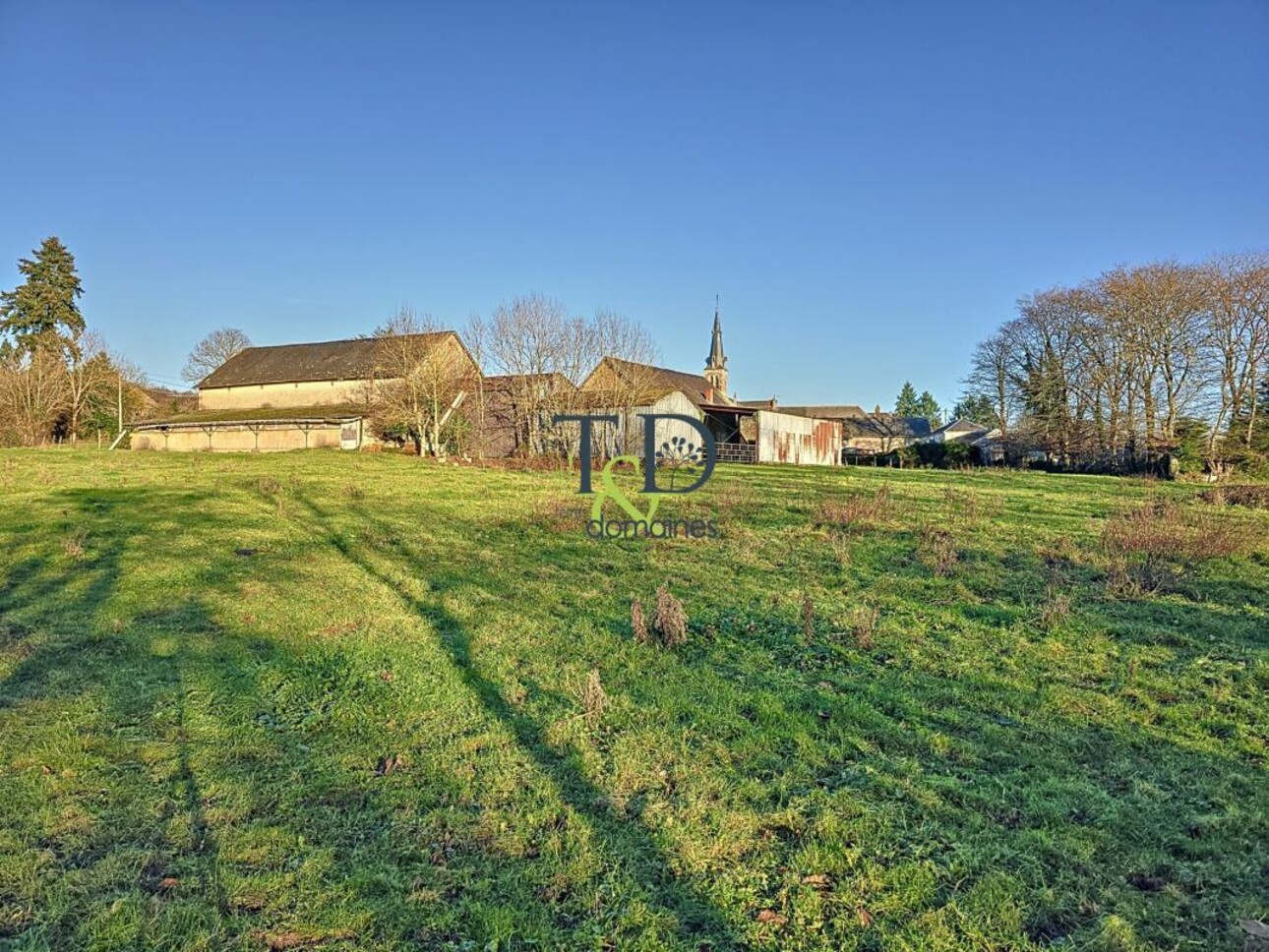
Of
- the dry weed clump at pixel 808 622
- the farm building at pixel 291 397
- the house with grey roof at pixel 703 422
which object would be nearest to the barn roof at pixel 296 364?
the farm building at pixel 291 397

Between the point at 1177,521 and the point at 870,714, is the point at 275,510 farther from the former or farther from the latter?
the point at 1177,521

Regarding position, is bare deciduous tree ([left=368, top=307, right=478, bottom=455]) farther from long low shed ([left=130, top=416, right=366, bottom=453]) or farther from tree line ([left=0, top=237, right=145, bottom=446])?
tree line ([left=0, top=237, right=145, bottom=446])

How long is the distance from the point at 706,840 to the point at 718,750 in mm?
1054

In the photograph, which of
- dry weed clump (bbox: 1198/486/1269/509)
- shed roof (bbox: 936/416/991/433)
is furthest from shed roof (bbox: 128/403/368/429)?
shed roof (bbox: 936/416/991/433)

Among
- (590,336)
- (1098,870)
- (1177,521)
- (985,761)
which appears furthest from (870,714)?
(590,336)

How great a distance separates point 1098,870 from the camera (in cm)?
323

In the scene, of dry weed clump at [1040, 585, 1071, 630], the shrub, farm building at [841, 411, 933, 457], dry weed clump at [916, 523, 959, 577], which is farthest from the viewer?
farm building at [841, 411, 933, 457]

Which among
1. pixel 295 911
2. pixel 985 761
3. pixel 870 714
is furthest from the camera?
pixel 870 714

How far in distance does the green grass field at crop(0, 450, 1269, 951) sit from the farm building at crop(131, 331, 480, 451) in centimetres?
2628

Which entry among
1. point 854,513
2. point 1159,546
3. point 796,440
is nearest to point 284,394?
point 796,440

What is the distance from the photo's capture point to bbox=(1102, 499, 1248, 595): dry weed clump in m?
8.27

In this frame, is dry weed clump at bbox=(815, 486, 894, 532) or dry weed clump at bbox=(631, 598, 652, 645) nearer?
dry weed clump at bbox=(631, 598, 652, 645)

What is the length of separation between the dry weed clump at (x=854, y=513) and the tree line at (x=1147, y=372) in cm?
2329

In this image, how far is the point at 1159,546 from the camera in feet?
31.6
